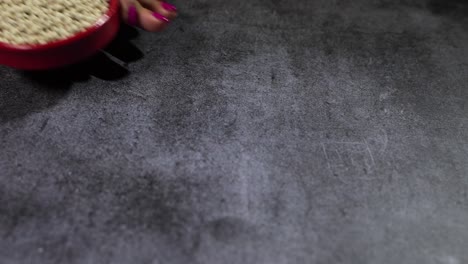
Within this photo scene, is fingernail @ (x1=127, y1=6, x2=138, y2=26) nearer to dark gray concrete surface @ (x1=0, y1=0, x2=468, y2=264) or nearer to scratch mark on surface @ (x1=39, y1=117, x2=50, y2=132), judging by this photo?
dark gray concrete surface @ (x1=0, y1=0, x2=468, y2=264)

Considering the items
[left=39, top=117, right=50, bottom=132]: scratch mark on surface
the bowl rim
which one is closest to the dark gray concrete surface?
[left=39, top=117, right=50, bottom=132]: scratch mark on surface

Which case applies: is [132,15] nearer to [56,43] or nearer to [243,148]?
[56,43]

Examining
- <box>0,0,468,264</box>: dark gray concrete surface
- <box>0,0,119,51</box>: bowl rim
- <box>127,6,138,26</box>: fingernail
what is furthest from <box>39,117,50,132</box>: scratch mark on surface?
<box>127,6,138,26</box>: fingernail

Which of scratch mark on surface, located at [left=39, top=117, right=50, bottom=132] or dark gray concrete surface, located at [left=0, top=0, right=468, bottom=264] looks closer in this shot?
dark gray concrete surface, located at [left=0, top=0, right=468, bottom=264]

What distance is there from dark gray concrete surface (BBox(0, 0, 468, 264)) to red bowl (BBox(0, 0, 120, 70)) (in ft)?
0.28

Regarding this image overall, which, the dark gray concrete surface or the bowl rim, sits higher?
the bowl rim

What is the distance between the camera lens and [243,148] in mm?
763

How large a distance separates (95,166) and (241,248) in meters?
0.28

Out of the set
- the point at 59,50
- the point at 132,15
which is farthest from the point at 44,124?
the point at 132,15

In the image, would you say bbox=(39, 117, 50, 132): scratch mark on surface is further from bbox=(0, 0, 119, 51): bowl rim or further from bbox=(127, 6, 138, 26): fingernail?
bbox=(127, 6, 138, 26): fingernail

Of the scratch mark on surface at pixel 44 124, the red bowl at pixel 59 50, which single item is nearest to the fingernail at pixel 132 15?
the red bowl at pixel 59 50

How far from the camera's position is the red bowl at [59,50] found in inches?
28.5

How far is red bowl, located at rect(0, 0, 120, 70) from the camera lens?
2.38ft

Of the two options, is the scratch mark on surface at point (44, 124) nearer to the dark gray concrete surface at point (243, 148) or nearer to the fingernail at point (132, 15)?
the dark gray concrete surface at point (243, 148)
